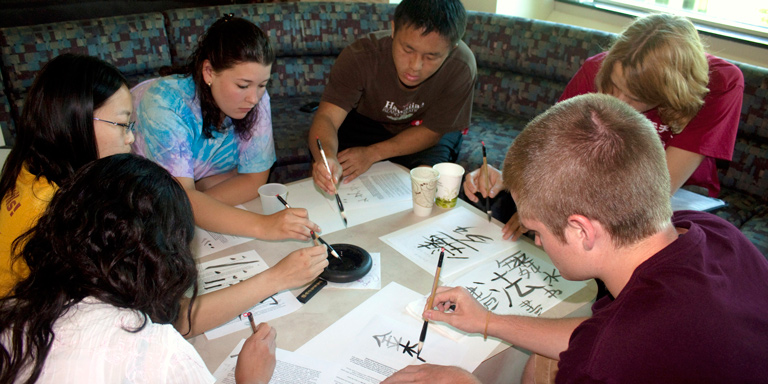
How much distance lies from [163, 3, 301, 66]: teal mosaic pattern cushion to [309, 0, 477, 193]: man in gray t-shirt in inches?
40.8

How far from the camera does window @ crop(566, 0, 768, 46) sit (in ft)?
8.28

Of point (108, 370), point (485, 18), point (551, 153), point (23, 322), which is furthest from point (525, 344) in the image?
point (485, 18)

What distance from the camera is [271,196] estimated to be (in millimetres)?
1501

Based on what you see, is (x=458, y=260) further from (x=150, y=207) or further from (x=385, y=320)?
(x=150, y=207)

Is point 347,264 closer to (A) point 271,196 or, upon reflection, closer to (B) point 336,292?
(B) point 336,292

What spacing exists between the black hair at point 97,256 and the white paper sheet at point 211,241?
403 millimetres

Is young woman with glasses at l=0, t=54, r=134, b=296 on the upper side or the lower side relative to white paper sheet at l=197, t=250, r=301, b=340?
upper

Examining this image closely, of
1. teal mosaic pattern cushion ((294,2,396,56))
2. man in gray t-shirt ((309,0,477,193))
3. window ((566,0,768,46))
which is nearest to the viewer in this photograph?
man in gray t-shirt ((309,0,477,193))

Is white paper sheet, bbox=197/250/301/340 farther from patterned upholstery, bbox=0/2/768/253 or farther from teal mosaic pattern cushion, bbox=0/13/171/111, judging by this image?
teal mosaic pattern cushion, bbox=0/13/171/111

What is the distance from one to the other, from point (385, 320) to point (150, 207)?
543 millimetres

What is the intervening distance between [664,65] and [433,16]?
29.8 inches

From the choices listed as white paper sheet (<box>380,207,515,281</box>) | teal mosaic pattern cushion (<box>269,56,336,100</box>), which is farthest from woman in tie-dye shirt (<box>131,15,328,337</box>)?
teal mosaic pattern cushion (<box>269,56,336,100</box>)

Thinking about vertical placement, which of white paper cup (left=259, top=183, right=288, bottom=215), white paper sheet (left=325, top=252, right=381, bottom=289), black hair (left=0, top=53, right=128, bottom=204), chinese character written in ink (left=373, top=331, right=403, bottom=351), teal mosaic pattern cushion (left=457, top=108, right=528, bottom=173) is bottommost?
teal mosaic pattern cushion (left=457, top=108, right=528, bottom=173)

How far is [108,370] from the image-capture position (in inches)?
31.6
